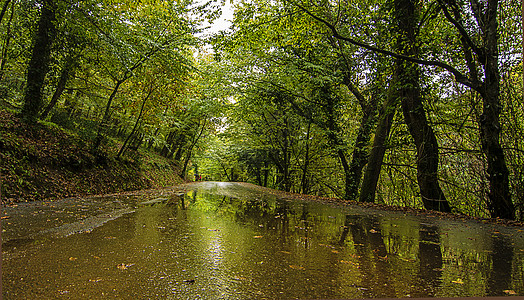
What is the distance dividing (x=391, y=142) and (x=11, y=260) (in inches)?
350

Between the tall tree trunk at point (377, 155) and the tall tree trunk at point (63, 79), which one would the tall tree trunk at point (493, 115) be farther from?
the tall tree trunk at point (63, 79)

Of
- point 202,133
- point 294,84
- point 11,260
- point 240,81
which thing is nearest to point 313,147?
point 294,84

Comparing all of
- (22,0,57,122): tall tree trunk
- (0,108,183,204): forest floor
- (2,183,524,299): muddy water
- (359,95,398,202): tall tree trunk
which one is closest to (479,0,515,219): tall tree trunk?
(2,183,524,299): muddy water

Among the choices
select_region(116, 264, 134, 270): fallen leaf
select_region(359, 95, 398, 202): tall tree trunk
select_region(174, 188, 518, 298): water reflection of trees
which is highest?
select_region(359, 95, 398, 202): tall tree trunk

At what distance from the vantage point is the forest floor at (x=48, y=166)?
5914 mm

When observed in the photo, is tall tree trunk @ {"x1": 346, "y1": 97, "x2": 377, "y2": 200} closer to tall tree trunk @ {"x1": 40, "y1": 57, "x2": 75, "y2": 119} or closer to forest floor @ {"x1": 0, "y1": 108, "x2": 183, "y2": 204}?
forest floor @ {"x1": 0, "y1": 108, "x2": 183, "y2": 204}

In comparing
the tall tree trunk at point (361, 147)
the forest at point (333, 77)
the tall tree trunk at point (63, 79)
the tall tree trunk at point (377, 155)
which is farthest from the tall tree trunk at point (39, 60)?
the tall tree trunk at point (361, 147)

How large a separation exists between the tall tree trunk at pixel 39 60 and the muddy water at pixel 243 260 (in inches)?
208

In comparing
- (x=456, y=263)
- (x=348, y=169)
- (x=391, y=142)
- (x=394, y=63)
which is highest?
(x=394, y=63)

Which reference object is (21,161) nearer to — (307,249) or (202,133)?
(307,249)

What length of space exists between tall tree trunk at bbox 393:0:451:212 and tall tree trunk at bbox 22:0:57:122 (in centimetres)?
991

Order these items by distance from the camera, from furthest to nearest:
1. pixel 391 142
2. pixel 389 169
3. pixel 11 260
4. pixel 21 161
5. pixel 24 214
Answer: pixel 389 169, pixel 391 142, pixel 21 161, pixel 24 214, pixel 11 260

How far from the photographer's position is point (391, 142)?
8148mm

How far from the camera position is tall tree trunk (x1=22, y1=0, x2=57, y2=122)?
7.27m
